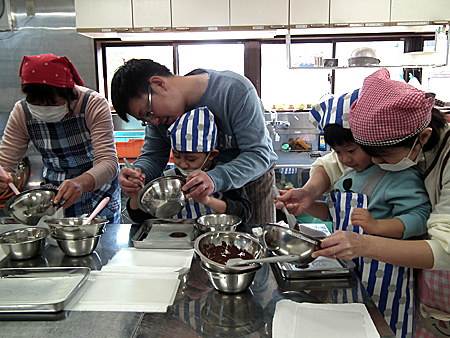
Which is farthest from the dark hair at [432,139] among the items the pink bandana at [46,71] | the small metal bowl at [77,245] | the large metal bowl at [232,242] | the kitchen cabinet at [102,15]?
the kitchen cabinet at [102,15]

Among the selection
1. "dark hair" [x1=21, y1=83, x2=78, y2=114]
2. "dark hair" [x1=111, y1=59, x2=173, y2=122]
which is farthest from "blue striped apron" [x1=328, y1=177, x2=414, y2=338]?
"dark hair" [x1=21, y1=83, x2=78, y2=114]

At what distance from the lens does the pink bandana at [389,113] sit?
95 cm

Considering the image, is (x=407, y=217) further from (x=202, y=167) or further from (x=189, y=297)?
(x=202, y=167)

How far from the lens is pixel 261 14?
11.7ft

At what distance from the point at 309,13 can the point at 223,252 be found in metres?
3.20

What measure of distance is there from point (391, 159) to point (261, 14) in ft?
9.63

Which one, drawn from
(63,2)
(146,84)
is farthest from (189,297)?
(63,2)

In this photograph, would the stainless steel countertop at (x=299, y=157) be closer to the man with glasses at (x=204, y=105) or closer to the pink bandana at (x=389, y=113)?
the man with glasses at (x=204, y=105)

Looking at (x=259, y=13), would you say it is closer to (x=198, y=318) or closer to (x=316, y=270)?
(x=316, y=270)

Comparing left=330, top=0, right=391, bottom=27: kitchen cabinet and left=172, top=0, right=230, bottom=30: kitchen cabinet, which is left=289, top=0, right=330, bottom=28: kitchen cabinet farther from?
left=172, top=0, right=230, bottom=30: kitchen cabinet

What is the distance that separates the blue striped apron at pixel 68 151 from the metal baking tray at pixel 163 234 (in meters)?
0.54

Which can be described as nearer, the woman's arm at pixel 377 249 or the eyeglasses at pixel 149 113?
the woman's arm at pixel 377 249

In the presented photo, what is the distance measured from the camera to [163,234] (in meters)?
1.31

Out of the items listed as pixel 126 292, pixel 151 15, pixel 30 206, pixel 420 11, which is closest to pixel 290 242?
pixel 126 292
